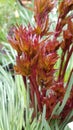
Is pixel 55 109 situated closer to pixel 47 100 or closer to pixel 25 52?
pixel 47 100

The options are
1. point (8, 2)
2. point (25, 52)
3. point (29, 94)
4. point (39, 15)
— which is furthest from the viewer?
point (8, 2)

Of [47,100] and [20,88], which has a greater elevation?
[20,88]

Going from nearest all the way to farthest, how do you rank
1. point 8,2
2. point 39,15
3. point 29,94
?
point 39,15 → point 29,94 → point 8,2

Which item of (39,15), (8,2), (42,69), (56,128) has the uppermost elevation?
(8,2)

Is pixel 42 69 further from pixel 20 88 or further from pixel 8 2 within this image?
pixel 8 2

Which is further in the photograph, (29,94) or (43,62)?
Result: (29,94)

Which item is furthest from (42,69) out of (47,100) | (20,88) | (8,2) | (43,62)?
(8,2)
